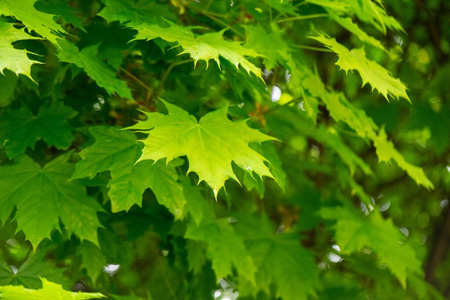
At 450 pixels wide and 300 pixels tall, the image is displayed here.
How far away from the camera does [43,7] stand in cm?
171

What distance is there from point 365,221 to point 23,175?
1231 millimetres

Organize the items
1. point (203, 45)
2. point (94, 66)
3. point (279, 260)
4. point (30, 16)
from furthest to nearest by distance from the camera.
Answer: point (279, 260), point (94, 66), point (203, 45), point (30, 16)

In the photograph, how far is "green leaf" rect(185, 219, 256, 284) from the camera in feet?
6.11

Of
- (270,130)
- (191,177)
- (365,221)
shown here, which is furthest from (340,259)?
(191,177)

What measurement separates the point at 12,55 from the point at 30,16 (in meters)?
0.14

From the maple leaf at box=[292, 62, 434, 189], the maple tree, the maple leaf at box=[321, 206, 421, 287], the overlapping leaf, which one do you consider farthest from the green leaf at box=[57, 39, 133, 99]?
the maple leaf at box=[321, 206, 421, 287]

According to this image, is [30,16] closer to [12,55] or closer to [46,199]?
[12,55]

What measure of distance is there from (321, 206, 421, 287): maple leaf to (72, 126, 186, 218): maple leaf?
0.83m

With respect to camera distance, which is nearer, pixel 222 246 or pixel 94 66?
pixel 94 66

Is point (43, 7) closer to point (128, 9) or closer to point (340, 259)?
point (128, 9)

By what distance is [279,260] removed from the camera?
88.9 inches

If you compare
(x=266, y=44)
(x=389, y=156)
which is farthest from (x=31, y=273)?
(x=389, y=156)

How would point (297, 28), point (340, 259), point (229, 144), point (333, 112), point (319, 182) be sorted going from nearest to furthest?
point (229, 144) < point (333, 112) < point (297, 28) < point (340, 259) < point (319, 182)

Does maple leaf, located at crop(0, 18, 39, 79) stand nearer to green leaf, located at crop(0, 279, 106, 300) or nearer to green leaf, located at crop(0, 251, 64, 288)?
green leaf, located at crop(0, 279, 106, 300)
